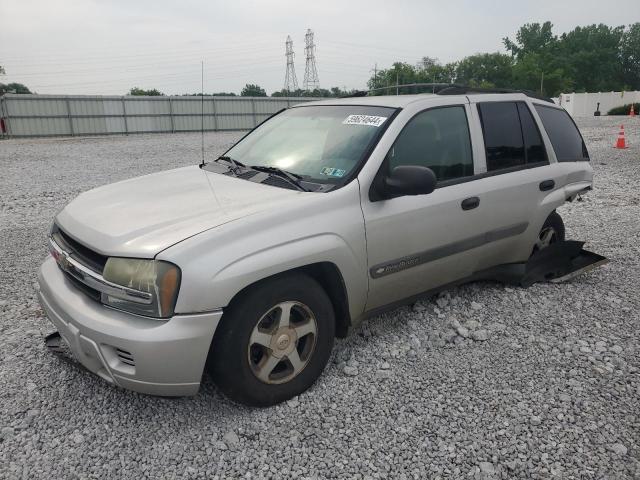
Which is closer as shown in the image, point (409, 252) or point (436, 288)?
point (409, 252)

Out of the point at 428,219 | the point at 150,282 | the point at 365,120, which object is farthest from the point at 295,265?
the point at 365,120

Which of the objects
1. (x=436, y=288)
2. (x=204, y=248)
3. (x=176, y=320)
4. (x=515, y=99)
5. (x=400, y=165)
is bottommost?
(x=436, y=288)

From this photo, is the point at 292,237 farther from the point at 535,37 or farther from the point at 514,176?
the point at 535,37

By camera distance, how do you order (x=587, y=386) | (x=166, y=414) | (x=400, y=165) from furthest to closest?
(x=400, y=165), (x=587, y=386), (x=166, y=414)

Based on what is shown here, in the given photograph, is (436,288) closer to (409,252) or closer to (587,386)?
(409,252)

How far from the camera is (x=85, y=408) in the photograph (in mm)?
2828

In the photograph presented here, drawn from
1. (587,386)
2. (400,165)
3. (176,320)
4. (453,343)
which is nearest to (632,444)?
(587,386)

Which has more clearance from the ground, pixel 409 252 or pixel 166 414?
pixel 409 252

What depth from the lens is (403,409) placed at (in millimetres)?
2836

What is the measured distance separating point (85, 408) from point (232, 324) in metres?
1.04

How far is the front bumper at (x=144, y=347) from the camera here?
7.77 ft

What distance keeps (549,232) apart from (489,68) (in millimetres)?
100365

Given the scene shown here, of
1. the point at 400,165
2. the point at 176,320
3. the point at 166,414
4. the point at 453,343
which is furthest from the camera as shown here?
the point at 453,343

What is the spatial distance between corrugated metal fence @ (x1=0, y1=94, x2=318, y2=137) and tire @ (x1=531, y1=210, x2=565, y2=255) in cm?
2627
